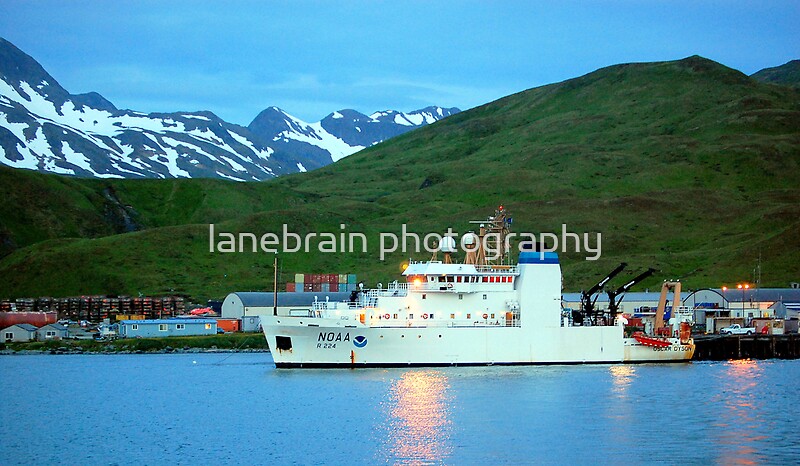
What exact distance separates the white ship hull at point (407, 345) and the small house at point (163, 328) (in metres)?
37.0

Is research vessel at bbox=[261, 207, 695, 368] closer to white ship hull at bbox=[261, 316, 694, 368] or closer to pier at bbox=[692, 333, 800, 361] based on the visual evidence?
white ship hull at bbox=[261, 316, 694, 368]

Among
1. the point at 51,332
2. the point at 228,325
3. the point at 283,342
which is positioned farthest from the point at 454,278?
the point at 51,332

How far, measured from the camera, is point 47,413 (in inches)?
2320

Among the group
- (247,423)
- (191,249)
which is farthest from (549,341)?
(191,249)

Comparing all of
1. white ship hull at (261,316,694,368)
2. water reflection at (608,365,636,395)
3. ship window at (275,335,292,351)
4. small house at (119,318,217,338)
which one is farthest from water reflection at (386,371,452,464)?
small house at (119,318,217,338)

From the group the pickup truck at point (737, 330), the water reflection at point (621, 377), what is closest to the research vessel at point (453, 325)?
the water reflection at point (621, 377)

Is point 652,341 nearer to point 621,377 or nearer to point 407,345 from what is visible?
point 621,377

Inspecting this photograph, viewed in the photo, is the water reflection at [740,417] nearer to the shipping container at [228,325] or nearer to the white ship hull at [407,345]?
the white ship hull at [407,345]

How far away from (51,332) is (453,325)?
5154 cm

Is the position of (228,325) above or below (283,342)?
above

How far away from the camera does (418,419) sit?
174 feet

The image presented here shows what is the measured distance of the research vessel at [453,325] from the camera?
72.1 metres

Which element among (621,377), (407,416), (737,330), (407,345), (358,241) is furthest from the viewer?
(358,241)

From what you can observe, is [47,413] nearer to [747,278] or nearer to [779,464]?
[779,464]
